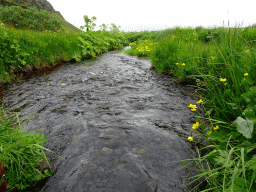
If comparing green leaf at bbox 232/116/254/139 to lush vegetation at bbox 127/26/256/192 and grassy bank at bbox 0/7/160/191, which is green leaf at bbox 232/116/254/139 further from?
grassy bank at bbox 0/7/160/191

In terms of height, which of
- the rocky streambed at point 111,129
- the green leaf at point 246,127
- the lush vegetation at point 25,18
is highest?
the lush vegetation at point 25,18

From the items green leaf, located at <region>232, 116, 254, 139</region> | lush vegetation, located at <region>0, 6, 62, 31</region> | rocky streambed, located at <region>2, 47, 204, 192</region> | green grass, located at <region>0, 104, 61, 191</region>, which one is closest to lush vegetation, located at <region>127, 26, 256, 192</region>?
green leaf, located at <region>232, 116, 254, 139</region>

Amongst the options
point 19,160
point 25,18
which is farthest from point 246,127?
point 25,18

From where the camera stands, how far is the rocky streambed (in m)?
1.60

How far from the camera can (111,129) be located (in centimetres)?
244

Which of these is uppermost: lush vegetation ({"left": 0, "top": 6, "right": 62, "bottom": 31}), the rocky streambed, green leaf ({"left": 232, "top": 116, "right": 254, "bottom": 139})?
lush vegetation ({"left": 0, "top": 6, "right": 62, "bottom": 31})

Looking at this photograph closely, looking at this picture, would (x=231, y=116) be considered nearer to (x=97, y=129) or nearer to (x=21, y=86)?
(x=97, y=129)

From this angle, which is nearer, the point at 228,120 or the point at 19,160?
the point at 19,160

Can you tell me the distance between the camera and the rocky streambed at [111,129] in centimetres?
160

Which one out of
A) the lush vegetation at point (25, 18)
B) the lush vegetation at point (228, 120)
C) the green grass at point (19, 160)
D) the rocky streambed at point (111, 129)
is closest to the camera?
the lush vegetation at point (228, 120)

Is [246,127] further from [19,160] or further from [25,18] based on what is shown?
[25,18]

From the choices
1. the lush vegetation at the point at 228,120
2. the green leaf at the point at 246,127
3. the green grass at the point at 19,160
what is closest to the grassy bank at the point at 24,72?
the green grass at the point at 19,160

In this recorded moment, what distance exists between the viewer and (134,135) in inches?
90.1

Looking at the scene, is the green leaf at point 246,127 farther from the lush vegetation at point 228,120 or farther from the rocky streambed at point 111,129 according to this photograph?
the rocky streambed at point 111,129
